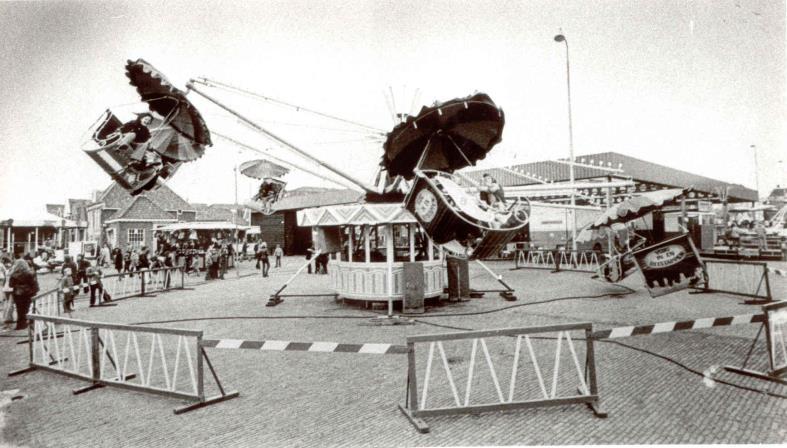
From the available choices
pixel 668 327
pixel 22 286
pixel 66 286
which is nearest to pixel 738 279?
pixel 668 327

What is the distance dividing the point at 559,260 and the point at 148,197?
37.6m

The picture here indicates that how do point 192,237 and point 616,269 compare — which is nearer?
point 616,269

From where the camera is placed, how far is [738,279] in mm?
12867

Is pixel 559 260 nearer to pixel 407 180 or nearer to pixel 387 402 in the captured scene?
pixel 407 180

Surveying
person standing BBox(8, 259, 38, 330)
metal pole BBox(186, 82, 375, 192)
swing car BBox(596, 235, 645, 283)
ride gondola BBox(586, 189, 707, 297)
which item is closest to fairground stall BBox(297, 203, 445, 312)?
metal pole BBox(186, 82, 375, 192)

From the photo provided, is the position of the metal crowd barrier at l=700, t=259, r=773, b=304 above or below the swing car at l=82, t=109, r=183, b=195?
below

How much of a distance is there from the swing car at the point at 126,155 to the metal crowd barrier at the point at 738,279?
13.3 m

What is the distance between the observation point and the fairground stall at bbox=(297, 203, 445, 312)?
1184cm

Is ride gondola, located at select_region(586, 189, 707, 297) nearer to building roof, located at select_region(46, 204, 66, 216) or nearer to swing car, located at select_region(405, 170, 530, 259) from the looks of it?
swing car, located at select_region(405, 170, 530, 259)

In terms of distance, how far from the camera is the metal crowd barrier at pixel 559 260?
2152 centimetres

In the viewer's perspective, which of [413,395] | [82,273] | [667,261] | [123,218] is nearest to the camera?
[413,395]

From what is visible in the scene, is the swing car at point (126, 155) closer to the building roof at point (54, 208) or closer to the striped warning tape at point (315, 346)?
the striped warning tape at point (315, 346)

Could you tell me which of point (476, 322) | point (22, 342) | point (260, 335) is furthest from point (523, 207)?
point (22, 342)

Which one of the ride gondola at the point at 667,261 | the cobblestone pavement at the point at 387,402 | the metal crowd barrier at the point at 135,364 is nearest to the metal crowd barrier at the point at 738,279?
the ride gondola at the point at 667,261
